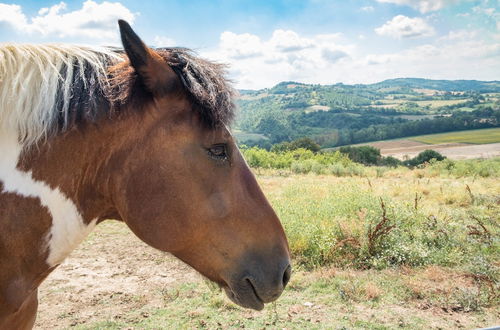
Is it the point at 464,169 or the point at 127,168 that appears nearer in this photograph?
the point at 127,168

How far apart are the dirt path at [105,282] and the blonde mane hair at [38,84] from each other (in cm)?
389

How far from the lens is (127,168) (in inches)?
61.0

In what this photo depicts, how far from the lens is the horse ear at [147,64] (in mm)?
1410

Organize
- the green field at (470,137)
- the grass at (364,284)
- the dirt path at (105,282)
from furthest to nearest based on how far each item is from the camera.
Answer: the green field at (470,137)
the dirt path at (105,282)
the grass at (364,284)

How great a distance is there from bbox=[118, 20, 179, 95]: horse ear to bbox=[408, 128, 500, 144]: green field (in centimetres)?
7052

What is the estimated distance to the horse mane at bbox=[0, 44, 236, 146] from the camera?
1.42 meters

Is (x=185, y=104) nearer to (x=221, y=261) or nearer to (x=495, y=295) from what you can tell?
(x=221, y=261)

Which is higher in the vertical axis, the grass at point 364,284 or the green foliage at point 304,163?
the grass at point 364,284

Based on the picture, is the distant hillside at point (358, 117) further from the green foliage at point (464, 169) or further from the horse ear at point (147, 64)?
the horse ear at point (147, 64)

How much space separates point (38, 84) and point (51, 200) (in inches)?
17.9

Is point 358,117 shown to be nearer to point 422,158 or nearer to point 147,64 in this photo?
point 422,158

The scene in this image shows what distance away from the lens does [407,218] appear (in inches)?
308

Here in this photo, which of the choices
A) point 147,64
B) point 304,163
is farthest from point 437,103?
point 147,64

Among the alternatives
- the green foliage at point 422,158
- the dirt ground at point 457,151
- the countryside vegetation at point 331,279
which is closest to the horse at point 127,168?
the countryside vegetation at point 331,279
